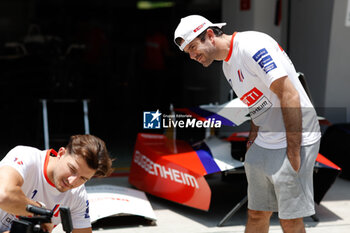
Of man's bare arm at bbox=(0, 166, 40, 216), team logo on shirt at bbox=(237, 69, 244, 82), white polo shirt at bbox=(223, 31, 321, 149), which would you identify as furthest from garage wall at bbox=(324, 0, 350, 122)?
man's bare arm at bbox=(0, 166, 40, 216)

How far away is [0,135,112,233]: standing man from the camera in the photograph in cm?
225

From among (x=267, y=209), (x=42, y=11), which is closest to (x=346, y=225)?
(x=267, y=209)

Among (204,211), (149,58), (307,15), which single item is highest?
(307,15)

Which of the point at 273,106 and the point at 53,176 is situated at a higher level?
the point at 273,106

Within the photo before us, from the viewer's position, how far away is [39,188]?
2.58m

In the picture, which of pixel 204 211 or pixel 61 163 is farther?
pixel 204 211

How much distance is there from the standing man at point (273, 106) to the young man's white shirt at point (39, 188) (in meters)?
1.02

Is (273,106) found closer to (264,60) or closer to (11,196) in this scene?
(264,60)

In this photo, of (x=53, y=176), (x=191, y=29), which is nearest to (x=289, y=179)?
(x=191, y=29)

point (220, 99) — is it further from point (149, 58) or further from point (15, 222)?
point (15, 222)

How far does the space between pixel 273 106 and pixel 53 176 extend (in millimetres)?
1265

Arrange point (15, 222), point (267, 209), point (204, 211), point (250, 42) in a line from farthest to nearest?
point (204, 211), point (267, 209), point (250, 42), point (15, 222)

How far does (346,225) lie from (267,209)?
5.76 feet

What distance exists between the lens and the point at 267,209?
3.04 meters
